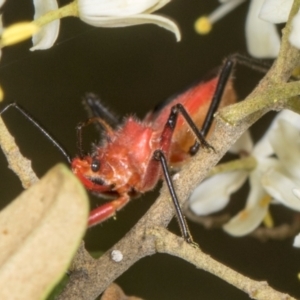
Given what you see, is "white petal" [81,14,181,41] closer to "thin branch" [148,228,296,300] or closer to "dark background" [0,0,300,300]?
"thin branch" [148,228,296,300]

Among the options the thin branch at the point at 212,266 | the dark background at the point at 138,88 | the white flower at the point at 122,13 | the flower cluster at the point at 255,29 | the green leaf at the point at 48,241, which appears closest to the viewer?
the green leaf at the point at 48,241

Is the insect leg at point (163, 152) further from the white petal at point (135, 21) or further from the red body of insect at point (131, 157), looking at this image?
the white petal at point (135, 21)

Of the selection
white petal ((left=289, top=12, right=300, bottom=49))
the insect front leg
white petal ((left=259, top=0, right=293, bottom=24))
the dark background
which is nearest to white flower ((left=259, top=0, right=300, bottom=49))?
white petal ((left=259, top=0, right=293, bottom=24))

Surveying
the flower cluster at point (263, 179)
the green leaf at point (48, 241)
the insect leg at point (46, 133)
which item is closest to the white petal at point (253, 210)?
the flower cluster at point (263, 179)

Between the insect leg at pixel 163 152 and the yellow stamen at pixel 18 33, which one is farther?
the insect leg at pixel 163 152

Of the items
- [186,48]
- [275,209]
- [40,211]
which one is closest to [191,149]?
[40,211]
